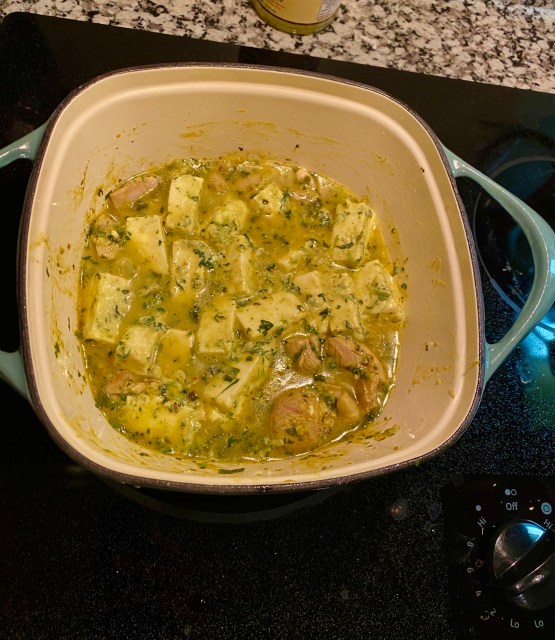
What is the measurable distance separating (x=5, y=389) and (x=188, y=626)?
824 millimetres

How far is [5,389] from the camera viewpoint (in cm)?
151

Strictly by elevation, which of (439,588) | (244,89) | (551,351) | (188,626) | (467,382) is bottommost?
(188,626)

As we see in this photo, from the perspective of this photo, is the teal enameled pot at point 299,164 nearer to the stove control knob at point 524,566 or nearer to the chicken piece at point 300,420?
the chicken piece at point 300,420

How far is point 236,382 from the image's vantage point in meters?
1.54

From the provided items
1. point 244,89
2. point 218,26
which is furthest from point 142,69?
point 218,26

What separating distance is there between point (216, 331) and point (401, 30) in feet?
5.00

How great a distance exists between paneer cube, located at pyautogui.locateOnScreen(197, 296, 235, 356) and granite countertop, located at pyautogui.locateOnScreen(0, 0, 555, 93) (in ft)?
3.65

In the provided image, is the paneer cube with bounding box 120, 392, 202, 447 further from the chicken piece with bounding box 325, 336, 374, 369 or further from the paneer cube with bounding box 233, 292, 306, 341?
the chicken piece with bounding box 325, 336, 374, 369

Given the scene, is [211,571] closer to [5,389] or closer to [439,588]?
[439,588]

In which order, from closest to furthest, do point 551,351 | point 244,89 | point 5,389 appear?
point 5,389
point 244,89
point 551,351

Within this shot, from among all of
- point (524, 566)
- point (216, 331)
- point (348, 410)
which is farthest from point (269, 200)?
point (524, 566)

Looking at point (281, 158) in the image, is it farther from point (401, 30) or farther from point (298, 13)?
point (401, 30)

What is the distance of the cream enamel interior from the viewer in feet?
4.18

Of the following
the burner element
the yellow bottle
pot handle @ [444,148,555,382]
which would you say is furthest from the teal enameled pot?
the yellow bottle
